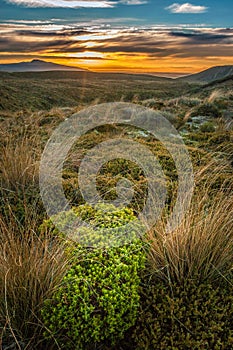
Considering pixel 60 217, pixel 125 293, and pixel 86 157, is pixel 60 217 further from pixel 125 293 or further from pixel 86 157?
pixel 86 157

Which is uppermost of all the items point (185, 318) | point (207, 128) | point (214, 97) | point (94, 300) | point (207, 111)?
point (214, 97)

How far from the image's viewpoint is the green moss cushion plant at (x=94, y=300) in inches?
92.4

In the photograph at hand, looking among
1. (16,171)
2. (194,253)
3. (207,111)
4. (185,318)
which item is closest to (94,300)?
(185,318)

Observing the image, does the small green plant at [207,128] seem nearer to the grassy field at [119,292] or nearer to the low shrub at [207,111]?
the low shrub at [207,111]

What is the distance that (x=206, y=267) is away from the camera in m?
2.93

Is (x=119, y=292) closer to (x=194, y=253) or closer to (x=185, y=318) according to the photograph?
(x=185, y=318)

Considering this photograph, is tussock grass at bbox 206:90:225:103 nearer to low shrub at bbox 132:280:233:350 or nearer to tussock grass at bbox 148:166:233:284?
tussock grass at bbox 148:166:233:284

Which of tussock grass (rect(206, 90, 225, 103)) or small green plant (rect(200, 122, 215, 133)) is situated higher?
tussock grass (rect(206, 90, 225, 103))

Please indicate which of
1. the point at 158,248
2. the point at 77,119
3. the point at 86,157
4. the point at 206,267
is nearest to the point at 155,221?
the point at 158,248

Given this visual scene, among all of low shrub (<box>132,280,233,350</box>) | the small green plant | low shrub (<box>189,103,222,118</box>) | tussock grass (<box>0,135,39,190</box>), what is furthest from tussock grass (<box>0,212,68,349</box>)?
low shrub (<box>189,103,222,118</box>)

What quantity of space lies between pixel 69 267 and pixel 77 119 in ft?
25.4

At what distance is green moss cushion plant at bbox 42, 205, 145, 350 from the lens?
7.70 ft

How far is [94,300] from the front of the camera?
2463 millimetres

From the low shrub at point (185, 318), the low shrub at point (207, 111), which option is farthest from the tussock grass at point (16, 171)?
the low shrub at point (207, 111)
